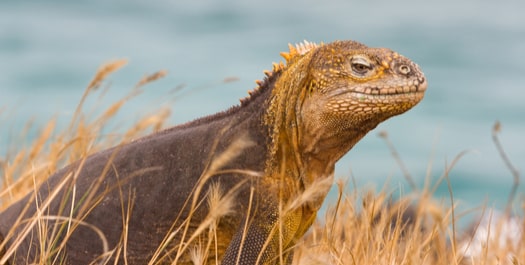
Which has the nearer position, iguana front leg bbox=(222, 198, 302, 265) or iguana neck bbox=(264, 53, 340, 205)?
iguana front leg bbox=(222, 198, 302, 265)

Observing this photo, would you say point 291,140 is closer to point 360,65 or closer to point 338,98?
point 338,98

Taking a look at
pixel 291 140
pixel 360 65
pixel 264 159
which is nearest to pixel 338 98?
pixel 360 65

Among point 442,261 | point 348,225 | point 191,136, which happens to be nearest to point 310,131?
point 191,136

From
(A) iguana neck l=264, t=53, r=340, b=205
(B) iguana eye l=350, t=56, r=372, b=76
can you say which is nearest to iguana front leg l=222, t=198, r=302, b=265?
(A) iguana neck l=264, t=53, r=340, b=205

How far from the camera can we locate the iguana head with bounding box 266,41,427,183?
5.63m

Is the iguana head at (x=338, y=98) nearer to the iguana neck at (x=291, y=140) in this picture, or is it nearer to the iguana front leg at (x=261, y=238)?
the iguana neck at (x=291, y=140)

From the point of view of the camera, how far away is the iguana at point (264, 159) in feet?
18.4

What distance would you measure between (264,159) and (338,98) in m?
0.61

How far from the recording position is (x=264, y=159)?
5.69 meters

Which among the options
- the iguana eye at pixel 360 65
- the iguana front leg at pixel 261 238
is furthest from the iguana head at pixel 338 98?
the iguana front leg at pixel 261 238

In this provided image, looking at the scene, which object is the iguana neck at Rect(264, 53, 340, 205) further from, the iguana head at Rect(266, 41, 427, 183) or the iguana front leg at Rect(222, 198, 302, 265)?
the iguana front leg at Rect(222, 198, 302, 265)

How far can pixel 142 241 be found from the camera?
19.7ft

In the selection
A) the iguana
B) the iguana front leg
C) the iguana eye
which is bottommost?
the iguana front leg

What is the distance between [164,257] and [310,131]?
129cm
